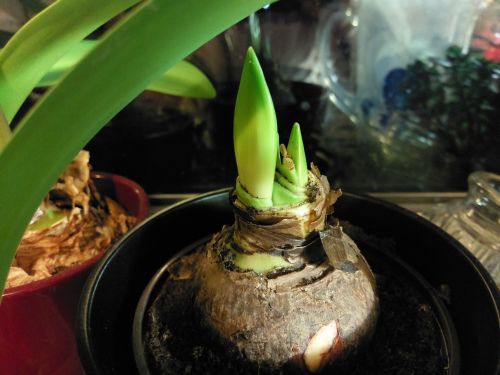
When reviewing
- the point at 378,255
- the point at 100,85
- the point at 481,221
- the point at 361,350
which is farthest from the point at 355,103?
the point at 100,85

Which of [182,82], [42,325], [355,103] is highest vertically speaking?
[182,82]

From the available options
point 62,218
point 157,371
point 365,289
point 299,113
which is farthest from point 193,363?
point 299,113

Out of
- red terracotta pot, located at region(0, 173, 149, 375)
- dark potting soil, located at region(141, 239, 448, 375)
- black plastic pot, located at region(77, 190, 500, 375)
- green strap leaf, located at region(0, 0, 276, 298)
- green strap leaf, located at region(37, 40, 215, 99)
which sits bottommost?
red terracotta pot, located at region(0, 173, 149, 375)

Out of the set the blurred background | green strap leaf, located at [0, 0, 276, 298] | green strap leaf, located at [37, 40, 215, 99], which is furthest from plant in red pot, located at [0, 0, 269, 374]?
the blurred background

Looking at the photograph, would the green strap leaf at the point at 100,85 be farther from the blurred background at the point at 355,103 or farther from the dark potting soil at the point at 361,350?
the blurred background at the point at 355,103

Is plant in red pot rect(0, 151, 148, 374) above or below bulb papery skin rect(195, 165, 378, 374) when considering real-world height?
below

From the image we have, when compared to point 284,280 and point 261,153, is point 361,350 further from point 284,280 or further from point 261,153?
point 261,153

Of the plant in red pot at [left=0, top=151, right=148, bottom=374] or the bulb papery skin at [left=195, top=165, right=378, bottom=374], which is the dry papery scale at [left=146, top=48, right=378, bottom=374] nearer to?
the bulb papery skin at [left=195, top=165, right=378, bottom=374]

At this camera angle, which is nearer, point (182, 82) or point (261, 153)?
point (261, 153)
